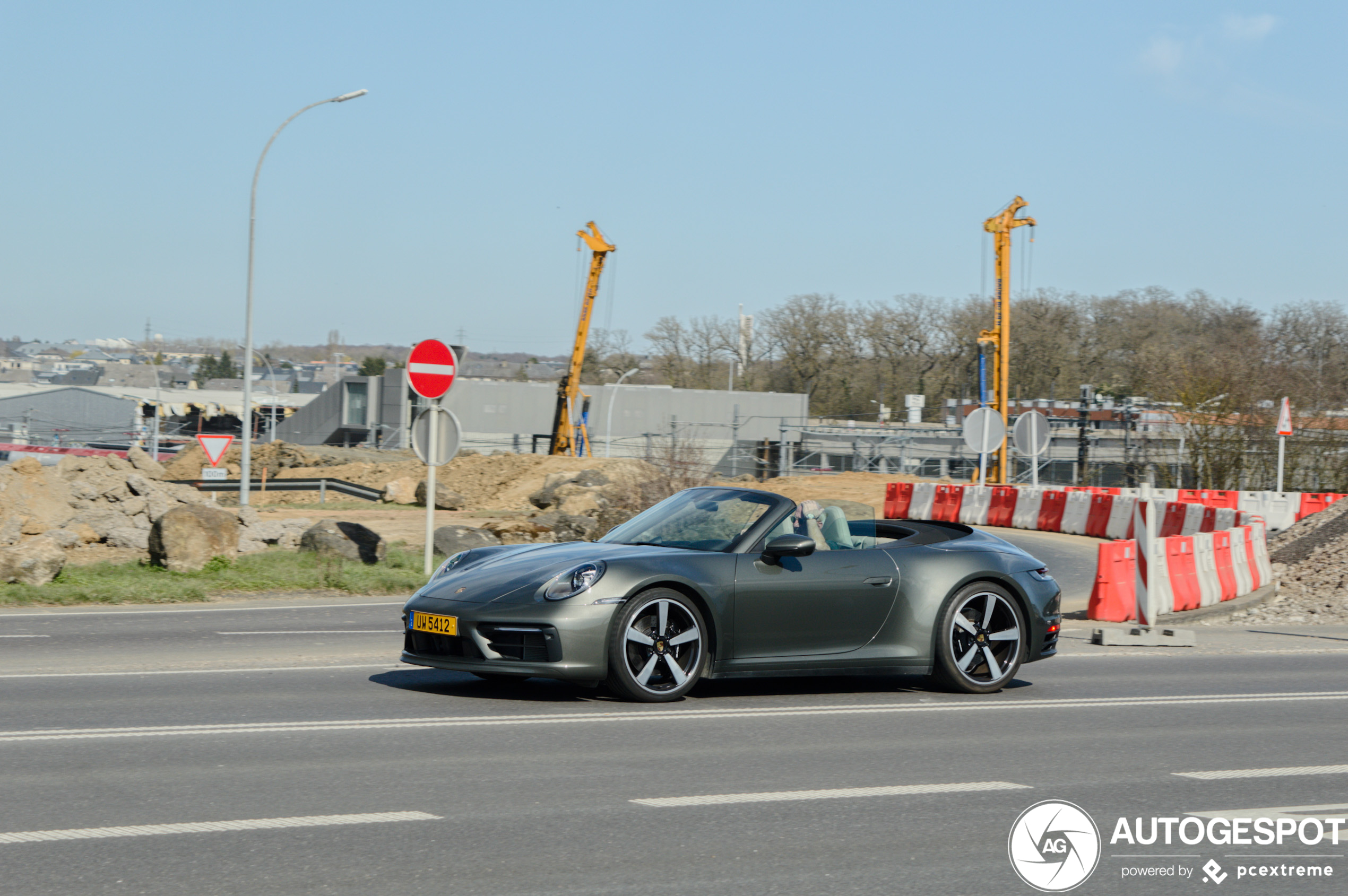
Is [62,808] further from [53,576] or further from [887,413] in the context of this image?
[887,413]

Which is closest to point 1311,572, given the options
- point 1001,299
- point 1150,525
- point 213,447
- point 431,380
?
point 1150,525

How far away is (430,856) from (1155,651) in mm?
9515

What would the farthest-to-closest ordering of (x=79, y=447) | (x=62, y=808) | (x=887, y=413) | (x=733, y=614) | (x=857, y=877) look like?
(x=887, y=413), (x=79, y=447), (x=733, y=614), (x=62, y=808), (x=857, y=877)

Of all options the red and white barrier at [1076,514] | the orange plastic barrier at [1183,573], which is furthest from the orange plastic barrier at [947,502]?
the orange plastic barrier at [1183,573]

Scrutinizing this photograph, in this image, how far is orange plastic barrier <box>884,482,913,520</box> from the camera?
123 feet

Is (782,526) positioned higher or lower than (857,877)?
higher

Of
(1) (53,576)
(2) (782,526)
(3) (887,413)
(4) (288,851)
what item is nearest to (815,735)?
(2) (782,526)

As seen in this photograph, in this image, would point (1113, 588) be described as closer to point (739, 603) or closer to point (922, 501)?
point (739, 603)

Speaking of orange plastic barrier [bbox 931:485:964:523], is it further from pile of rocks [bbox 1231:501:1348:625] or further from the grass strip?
the grass strip

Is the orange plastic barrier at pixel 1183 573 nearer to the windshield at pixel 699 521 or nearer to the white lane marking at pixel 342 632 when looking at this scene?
the windshield at pixel 699 521

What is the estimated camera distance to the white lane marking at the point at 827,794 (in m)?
5.73

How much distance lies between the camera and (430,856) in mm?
4715

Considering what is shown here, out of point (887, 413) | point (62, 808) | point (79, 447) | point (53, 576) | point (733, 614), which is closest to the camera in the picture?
point (62, 808)

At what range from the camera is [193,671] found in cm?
957
